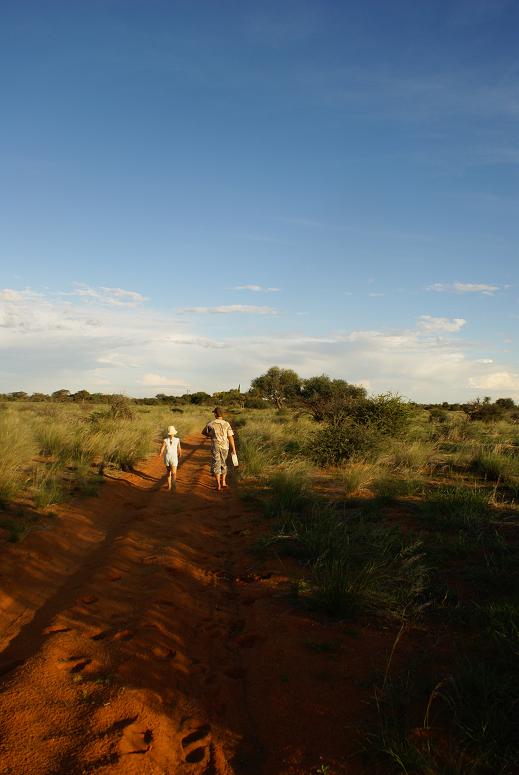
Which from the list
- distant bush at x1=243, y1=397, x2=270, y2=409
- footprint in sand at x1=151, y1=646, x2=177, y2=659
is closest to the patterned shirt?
footprint in sand at x1=151, y1=646, x2=177, y2=659

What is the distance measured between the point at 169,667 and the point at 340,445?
11.5 meters

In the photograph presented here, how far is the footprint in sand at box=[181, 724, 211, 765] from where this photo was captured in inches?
122

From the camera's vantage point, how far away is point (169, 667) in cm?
405

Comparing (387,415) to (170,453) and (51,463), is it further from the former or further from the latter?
(51,463)

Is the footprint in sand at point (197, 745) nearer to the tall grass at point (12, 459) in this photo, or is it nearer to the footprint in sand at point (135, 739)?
the footprint in sand at point (135, 739)

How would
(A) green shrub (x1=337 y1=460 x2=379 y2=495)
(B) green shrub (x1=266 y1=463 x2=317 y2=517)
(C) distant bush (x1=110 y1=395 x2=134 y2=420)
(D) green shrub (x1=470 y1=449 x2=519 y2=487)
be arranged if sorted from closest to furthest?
1. (B) green shrub (x1=266 y1=463 x2=317 y2=517)
2. (A) green shrub (x1=337 y1=460 x2=379 y2=495)
3. (D) green shrub (x1=470 y1=449 x2=519 y2=487)
4. (C) distant bush (x1=110 y1=395 x2=134 y2=420)

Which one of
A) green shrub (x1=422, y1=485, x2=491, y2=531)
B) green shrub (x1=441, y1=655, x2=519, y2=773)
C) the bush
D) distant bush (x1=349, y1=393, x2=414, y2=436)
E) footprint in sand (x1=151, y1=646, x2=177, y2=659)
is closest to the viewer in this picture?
green shrub (x1=441, y1=655, x2=519, y2=773)

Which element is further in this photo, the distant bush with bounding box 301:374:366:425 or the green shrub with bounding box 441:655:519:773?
the distant bush with bounding box 301:374:366:425

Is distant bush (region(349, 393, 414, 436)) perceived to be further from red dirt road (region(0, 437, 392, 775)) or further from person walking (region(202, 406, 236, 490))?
red dirt road (region(0, 437, 392, 775))

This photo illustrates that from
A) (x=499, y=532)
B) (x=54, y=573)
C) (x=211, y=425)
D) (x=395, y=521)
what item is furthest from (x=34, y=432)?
(x=499, y=532)

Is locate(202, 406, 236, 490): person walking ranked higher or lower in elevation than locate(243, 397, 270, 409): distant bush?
lower

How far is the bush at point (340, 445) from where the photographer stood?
14883 millimetres

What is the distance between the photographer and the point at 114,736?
318 centimetres

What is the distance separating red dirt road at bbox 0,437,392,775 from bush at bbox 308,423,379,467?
8077mm
